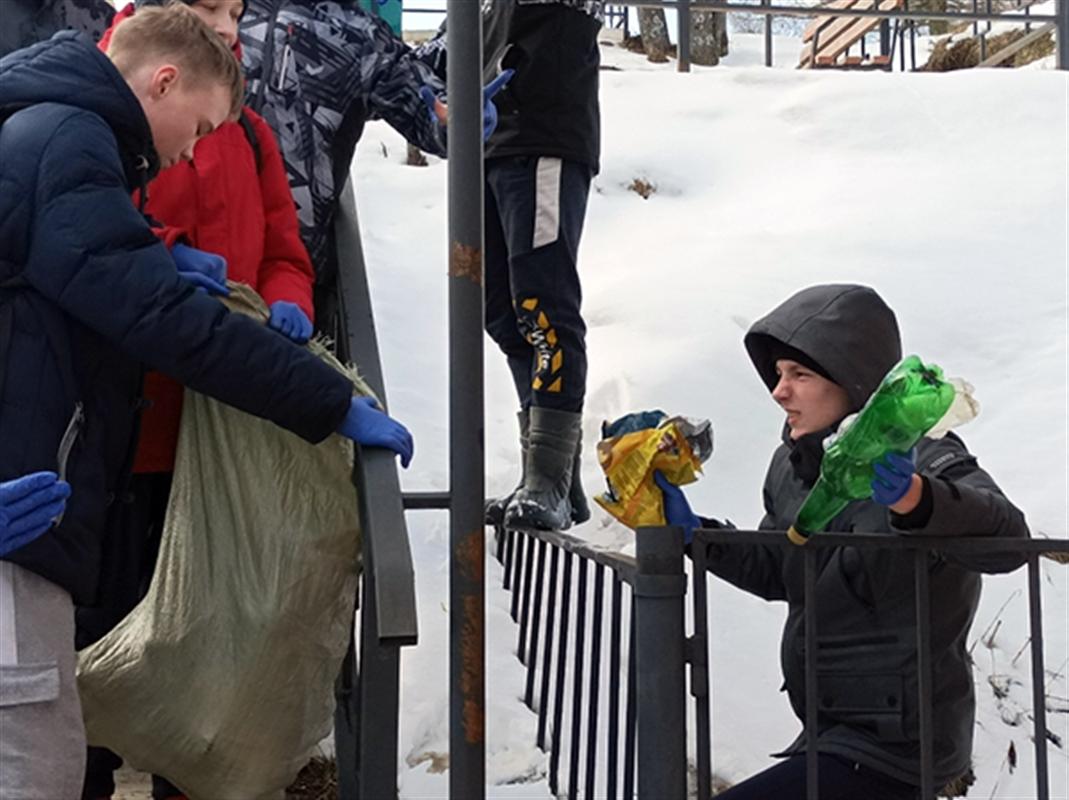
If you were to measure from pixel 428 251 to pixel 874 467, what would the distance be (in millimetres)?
4976

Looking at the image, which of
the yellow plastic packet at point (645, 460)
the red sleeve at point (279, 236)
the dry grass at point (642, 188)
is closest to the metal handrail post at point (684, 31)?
the dry grass at point (642, 188)

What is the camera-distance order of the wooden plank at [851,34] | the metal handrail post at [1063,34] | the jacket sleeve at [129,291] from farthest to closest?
the wooden plank at [851,34] < the metal handrail post at [1063,34] < the jacket sleeve at [129,291]

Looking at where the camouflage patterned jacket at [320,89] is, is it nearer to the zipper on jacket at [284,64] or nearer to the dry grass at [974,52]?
the zipper on jacket at [284,64]

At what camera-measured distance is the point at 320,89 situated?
288cm

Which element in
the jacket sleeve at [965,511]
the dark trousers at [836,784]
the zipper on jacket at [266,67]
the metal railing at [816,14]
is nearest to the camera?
the jacket sleeve at [965,511]

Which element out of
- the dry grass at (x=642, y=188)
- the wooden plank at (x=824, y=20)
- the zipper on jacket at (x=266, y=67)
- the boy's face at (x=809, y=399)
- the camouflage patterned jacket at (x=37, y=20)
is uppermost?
the wooden plank at (x=824, y=20)

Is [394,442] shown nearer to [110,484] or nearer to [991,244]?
[110,484]

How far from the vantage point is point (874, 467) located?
1.97 metres

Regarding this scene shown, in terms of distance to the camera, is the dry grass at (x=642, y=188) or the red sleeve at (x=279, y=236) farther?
the dry grass at (x=642, y=188)

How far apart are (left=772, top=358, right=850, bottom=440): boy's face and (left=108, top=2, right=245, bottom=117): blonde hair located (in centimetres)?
115

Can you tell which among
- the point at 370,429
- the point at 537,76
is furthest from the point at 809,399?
the point at 537,76

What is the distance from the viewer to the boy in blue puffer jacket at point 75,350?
5.67 feet

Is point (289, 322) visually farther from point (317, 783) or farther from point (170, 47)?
point (317, 783)

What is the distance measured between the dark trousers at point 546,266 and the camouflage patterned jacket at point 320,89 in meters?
0.32
